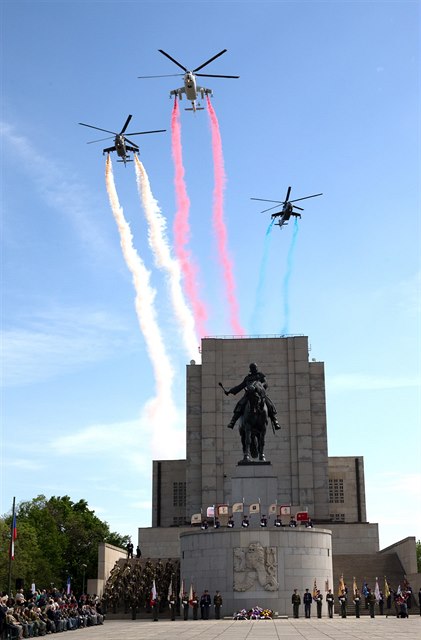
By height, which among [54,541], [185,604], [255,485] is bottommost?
[185,604]

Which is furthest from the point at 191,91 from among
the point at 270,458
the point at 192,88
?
the point at 270,458

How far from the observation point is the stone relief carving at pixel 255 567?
44.8 m

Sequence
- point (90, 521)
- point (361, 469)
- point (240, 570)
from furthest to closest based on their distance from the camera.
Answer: point (90, 521) → point (361, 469) → point (240, 570)

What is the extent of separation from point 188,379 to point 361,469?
2138cm

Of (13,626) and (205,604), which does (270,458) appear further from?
(13,626)

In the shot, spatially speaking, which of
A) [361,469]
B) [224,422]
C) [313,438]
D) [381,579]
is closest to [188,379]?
[224,422]

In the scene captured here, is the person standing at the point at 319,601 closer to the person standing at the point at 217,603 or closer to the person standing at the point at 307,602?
the person standing at the point at 307,602

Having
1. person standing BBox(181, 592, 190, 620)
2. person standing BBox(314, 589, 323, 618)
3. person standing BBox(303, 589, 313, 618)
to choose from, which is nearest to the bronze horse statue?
person standing BBox(181, 592, 190, 620)

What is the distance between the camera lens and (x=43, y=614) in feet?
122

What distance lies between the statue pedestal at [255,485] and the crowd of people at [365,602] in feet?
21.0

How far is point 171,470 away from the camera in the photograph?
9512 cm

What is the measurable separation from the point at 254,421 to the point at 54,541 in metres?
60.7

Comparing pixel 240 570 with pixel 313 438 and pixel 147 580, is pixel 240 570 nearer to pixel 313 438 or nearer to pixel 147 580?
pixel 147 580

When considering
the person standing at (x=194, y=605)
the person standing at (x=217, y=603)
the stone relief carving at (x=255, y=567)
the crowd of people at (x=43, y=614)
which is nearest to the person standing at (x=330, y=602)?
the stone relief carving at (x=255, y=567)
